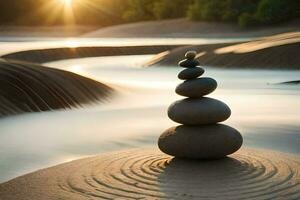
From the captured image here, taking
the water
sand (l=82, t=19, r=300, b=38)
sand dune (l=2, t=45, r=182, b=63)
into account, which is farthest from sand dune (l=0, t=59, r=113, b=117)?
sand (l=82, t=19, r=300, b=38)

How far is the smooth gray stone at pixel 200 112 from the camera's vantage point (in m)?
6.78

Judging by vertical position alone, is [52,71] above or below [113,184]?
above

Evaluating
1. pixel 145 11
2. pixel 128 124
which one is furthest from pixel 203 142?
pixel 145 11

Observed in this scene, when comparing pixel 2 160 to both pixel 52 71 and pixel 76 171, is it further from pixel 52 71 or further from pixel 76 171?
pixel 52 71

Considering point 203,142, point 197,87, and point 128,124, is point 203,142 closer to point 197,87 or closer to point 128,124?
point 197,87

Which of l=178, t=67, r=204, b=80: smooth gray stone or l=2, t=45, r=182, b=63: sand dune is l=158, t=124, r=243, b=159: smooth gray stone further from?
l=2, t=45, r=182, b=63: sand dune

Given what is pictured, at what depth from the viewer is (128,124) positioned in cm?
1170

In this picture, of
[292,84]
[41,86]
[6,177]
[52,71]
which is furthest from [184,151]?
[292,84]

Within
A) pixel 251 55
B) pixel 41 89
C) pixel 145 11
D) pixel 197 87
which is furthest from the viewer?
pixel 145 11

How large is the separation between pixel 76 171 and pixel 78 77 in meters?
8.93

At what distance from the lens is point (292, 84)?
18.6 m

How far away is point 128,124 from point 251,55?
14.3 m

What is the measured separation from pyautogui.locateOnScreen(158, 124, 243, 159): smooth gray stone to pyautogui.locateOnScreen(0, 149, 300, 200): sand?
4.7 inches

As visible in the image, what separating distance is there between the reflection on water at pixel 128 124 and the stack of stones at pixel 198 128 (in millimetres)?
2176
